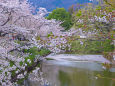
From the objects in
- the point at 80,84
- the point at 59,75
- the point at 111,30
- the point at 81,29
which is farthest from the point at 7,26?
the point at 59,75

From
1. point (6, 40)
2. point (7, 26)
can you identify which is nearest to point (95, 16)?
point (7, 26)

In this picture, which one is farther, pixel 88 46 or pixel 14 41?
pixel 14 41

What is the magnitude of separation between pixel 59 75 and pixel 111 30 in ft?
14.4

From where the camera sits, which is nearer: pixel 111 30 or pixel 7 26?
pixel 111 30

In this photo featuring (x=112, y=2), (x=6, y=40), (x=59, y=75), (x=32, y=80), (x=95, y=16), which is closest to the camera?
(x=112, y=2)

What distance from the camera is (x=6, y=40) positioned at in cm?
417

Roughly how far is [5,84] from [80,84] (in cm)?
275

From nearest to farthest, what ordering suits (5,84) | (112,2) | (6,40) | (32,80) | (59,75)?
(112,2) < (5,84) < (6,40) < (32,80) < (59,75)

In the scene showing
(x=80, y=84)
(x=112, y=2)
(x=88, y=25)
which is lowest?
(x=80, y=84)

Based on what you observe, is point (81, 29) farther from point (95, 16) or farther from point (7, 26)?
point (7, 26)

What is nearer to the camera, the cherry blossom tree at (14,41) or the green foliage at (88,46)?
the green foliage at (88,46)

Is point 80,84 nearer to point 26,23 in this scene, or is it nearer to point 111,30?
point 26,23

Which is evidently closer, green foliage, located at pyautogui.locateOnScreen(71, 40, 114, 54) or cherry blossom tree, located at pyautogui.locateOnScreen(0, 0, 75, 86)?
green foliage, located at pyautogui.locateOnScreen(71, 40, 114, 54)

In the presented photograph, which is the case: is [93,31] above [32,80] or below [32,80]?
above
